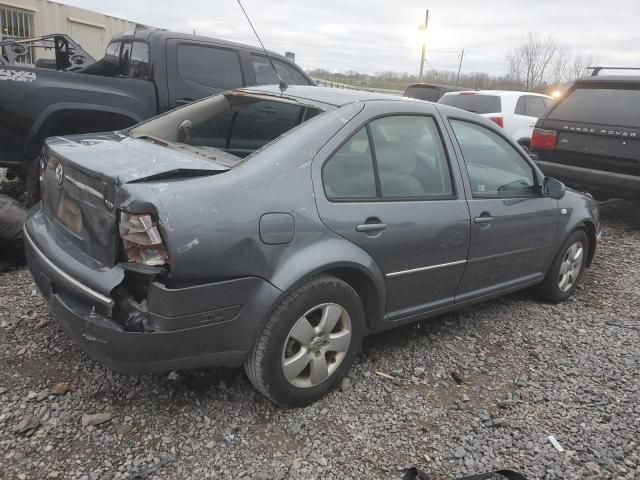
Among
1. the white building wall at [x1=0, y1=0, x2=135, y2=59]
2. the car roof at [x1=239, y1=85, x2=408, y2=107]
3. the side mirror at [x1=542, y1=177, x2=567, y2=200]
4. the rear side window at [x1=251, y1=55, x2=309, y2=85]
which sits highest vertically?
the white building wall at [x1=0, y1=0, x2=135, y2=59]

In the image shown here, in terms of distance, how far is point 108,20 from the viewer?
19.5m

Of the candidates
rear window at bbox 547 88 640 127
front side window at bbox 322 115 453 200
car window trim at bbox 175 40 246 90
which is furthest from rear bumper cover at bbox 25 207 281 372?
rear window at bbox 547 88 640 127

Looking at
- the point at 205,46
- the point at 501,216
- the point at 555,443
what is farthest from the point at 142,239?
the point at 205,46

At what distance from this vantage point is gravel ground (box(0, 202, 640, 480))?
2410 millimetres

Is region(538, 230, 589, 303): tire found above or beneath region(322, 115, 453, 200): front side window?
beneath

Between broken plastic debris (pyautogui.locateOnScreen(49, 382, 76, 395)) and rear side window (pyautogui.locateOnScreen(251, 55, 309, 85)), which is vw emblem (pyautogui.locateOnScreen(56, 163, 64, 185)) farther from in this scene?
rear side window (pyautogui.locateOnScreen(251, 55, 309, 85))

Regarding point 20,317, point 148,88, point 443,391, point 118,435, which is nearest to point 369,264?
point 443,391

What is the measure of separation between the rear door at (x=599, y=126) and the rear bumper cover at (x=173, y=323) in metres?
5.33

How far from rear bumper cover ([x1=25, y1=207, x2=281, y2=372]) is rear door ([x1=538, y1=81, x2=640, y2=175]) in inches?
210

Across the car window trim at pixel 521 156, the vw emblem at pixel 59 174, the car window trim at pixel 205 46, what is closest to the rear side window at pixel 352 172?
the car window trim at pixel 521 156

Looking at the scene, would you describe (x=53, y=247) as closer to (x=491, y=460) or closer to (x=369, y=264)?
(x=369, y=264)

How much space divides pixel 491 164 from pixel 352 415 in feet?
6.35

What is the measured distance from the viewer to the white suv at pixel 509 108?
9438 mm

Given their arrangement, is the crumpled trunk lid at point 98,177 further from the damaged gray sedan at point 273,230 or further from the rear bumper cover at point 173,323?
the rear bumper cover at point 173,323
